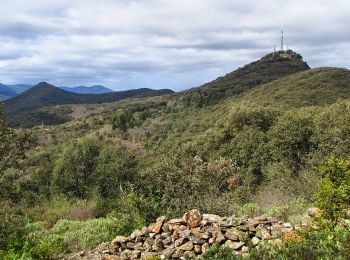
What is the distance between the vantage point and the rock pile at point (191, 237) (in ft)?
33.9

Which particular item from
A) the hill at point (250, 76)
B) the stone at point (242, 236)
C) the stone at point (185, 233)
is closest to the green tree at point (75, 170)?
the stone at point (185, 233)

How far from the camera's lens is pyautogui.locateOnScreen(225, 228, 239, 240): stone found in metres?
10.3

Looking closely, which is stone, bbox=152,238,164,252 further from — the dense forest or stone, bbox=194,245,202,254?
the dense forest

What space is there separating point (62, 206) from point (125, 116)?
76.1 meters

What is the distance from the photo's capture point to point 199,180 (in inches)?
675

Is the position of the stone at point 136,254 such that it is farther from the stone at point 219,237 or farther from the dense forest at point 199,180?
Answer: the dense forest at point 199,180

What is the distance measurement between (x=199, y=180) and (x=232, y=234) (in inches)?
265

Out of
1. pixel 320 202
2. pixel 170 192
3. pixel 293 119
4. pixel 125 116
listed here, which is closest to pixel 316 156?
pixel 293 119

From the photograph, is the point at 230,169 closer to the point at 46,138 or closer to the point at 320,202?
the point at 320,202

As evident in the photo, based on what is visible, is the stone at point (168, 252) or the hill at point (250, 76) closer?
the stone at point (168, 252)

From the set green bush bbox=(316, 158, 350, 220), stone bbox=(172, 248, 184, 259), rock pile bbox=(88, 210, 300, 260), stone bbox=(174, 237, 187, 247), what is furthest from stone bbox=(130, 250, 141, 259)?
green bush bbox=(316, 158, 350, 220)

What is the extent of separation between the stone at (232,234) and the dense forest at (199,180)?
206 cm

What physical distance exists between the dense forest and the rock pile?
1.56 m

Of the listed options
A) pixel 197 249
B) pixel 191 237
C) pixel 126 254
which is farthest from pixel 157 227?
pixel 197 249
